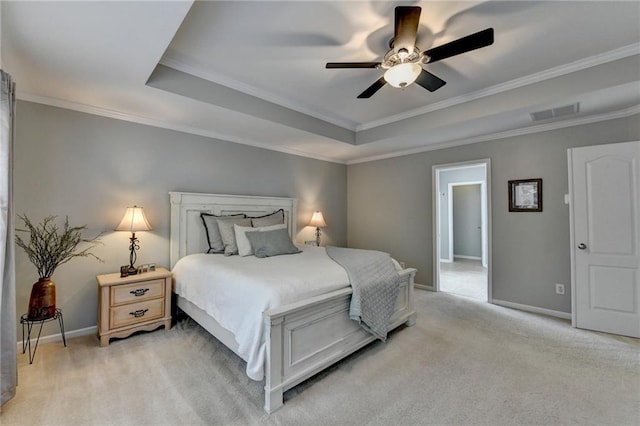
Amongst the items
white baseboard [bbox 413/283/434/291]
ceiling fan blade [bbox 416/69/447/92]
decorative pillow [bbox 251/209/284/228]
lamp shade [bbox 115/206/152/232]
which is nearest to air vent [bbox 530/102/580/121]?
ceiling fan blade [bbox 416/69/447/92]

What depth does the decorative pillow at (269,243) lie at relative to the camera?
10.1 ft

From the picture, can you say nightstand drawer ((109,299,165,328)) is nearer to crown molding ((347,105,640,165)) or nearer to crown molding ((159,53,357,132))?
crown molding ((159,53,357,132))

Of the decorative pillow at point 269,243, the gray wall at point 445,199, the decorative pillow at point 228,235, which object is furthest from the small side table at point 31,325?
the gray wall at point 445,199

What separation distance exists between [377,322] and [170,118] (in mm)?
3089

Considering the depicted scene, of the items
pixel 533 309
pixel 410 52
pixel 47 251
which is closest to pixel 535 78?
pixel 410 52

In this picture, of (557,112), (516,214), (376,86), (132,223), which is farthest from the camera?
(516,214)

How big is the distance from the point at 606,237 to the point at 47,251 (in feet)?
17.7

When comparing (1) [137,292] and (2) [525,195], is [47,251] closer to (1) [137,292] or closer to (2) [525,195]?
(1) [137,292]

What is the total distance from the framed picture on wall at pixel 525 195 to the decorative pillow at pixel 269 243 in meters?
2.91

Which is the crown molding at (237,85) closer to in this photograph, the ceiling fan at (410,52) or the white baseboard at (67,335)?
the ceiling fan at (410,52)

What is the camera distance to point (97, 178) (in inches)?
113

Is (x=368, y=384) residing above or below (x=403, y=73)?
below

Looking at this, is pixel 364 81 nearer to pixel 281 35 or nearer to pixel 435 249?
pixel 281 35

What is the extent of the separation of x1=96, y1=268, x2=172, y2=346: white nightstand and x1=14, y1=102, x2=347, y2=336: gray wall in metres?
0.34
